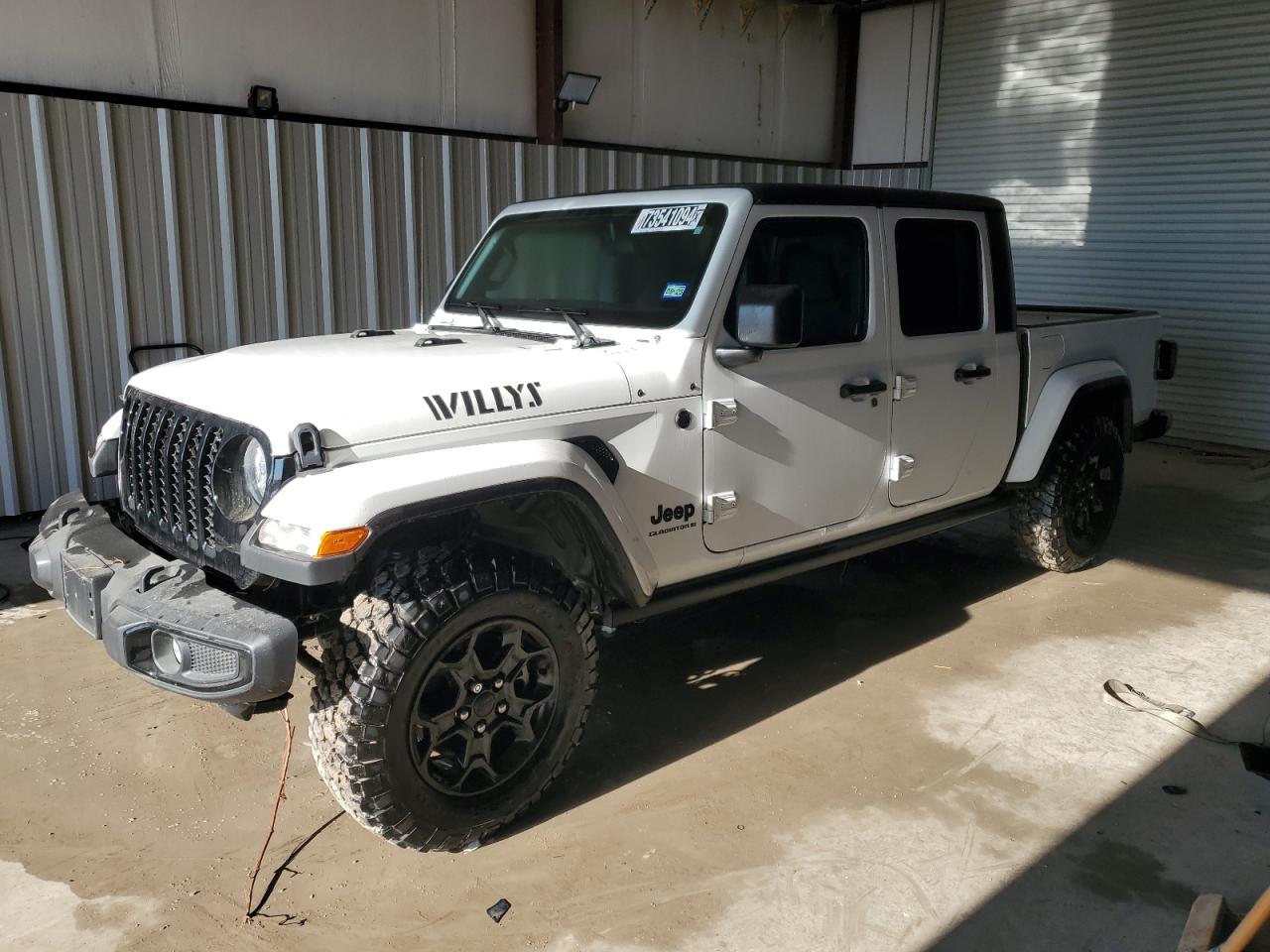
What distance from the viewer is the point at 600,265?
11.9ft

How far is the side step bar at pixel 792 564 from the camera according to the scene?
326 centimetres

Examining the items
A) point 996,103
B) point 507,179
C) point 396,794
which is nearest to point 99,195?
point 507,179

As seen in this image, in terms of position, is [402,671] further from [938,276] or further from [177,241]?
[177,241]

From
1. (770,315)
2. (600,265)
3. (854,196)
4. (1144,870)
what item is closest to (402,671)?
(770,315)

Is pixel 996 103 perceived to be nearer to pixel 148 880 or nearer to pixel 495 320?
pixel 495 320

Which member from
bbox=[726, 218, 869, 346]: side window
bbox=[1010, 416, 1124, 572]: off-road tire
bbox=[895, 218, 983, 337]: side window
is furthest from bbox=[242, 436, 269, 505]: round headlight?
bbox=[1010, 416, 1124, 572]: off-road tire

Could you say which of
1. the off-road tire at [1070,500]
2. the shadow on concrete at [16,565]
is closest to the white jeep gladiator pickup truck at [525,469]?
the off-road tire at [1070,500]

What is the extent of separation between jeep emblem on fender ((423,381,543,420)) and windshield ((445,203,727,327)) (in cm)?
65

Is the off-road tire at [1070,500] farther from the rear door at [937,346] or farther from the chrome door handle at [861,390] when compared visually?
the chrome door handle at [861,390]

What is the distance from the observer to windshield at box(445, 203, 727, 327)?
338 cm

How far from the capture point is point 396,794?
8.68 ft

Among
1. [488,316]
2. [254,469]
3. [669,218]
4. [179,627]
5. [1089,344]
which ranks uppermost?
[669,218]

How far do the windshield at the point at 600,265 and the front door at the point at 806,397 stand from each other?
0.19 m

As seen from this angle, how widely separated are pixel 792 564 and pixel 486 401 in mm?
1479
